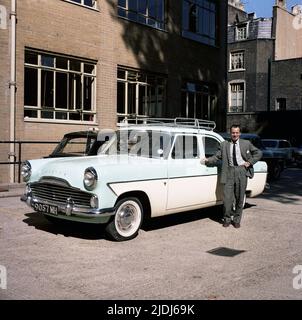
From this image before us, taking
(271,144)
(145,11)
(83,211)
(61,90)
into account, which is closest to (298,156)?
(271,144)

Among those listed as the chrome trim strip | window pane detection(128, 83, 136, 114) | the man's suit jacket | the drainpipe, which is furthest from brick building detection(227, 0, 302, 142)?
the chrome trim strip

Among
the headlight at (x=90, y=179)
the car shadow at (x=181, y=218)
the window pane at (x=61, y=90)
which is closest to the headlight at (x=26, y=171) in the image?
the headlight at (x=90, y=179)

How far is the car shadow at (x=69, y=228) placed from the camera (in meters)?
7.21

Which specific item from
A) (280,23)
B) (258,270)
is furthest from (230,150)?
(280,23)

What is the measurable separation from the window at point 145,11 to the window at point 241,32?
2550 centimetres

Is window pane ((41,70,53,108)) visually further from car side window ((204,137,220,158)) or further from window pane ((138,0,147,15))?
car side window ((204,137,220,158))

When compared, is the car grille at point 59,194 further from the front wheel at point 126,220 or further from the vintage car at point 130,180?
the front wheel at point 126,220

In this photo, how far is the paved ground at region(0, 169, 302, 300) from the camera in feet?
15.7

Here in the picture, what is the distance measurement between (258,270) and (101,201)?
88.9 inches

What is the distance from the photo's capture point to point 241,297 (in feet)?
15.2

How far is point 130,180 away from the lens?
678 cm

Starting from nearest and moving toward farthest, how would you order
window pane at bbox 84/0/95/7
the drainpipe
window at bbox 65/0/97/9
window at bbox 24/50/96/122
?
the drainpipe, window at bbox 24/50/96/122, window at bbox 65/0/97/9, window pane at bbox 84/0/95/7

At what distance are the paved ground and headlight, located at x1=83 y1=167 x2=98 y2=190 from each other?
0.85 metres
